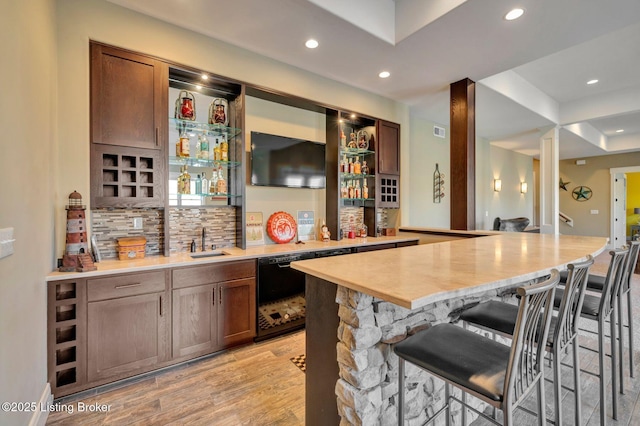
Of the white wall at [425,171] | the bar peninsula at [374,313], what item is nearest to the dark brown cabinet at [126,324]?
the bar peninsula at [374,313]

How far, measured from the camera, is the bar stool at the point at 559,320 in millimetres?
1284

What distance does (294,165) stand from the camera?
3.54 meters

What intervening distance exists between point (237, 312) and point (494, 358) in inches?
82.1

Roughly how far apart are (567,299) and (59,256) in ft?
10.4

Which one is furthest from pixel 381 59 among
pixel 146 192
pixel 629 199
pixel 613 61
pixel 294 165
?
pixel 629 199

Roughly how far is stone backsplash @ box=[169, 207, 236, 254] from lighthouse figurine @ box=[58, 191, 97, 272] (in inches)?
28.5

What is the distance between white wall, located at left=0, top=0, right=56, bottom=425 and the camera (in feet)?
4.33

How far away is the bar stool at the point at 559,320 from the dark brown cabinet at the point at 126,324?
2181 mm

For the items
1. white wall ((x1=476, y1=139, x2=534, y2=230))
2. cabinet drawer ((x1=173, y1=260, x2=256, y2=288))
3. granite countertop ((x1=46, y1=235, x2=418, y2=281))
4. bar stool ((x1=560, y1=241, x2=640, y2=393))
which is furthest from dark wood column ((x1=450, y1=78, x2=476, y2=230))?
white wall ((x1=476, y1=139, x2=534, y2=230))

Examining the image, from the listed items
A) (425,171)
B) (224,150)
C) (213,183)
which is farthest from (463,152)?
(213,183)

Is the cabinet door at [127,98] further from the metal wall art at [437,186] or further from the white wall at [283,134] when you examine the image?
the metal wall art at [437,186]

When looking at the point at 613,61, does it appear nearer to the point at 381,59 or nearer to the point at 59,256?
the point at 381,59

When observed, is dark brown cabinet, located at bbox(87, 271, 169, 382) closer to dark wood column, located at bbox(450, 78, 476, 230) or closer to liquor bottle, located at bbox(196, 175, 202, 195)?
liquor bottle, located at bbox(196, 175, 202, 195)

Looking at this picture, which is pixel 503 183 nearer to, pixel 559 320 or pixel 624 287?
pixel 624 287
